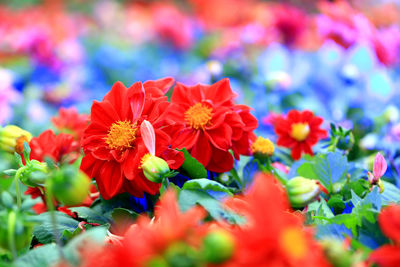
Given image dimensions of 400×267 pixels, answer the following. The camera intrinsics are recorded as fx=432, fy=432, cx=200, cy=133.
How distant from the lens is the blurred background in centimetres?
89

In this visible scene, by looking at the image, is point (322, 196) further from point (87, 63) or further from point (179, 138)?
point (87, 63)

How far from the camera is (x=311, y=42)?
5.16ft

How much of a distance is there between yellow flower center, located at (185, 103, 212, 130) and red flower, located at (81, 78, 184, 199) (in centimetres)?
3

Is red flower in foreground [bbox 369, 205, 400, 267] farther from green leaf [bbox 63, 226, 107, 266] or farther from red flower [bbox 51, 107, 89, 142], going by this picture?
red flower [bbox 51, 107, 89, 142]

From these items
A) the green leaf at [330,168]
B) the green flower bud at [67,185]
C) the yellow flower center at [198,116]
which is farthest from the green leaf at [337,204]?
the green flower bud at [67,185]

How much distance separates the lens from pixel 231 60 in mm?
1303

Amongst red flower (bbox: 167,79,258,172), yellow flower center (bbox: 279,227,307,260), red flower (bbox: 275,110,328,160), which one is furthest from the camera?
red flower (bbox: 275,110,328,160)

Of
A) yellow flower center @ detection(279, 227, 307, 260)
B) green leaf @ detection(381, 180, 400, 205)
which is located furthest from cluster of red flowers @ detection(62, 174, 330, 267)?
green leaf @ detection(381, 180, 400, 205)

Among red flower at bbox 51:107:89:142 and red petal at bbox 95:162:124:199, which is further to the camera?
red flower at bbox 51:107:89:142

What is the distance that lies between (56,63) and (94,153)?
1.01 m

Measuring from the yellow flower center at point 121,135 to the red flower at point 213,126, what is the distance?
0.04m

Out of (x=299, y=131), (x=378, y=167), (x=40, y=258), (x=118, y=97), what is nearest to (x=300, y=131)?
(x=299, y=131)

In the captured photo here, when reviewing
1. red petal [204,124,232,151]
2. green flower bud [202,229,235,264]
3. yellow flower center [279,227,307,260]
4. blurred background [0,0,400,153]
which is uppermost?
yellow flower center [279,227,307,260]

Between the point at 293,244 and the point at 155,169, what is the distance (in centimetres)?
Result: 17
